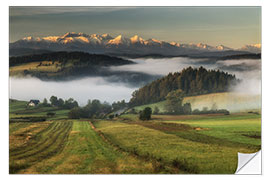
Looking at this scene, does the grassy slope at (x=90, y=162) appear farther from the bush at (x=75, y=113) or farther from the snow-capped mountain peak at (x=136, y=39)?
the snow-capped mountain peak at (x=136, y=39)

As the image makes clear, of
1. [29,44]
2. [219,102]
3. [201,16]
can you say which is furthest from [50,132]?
[201,16]

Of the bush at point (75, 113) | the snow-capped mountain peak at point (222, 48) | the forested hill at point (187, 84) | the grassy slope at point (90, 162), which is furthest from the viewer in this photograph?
the snow-capped mountain peak at point (222, 48)

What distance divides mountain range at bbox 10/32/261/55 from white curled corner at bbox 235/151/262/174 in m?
3.87

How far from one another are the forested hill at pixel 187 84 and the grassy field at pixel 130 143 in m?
0.83

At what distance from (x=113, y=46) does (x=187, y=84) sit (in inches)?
128

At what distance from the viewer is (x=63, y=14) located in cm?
1065

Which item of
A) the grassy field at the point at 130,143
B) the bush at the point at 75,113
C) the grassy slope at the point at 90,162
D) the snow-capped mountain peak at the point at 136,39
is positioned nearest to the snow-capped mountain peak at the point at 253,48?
the grassy field at the point at 130,143

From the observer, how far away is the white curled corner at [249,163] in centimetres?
994

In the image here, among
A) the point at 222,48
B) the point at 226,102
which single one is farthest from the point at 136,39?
the point at 226,102

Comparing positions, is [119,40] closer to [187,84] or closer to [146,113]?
[146,113]

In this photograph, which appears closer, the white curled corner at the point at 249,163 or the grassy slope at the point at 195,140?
the grassy slope at the point at 195,140

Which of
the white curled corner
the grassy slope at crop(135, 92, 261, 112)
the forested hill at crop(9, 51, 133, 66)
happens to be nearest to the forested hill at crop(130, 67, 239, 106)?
the grassy slope at crop(135, 92, 261, 112)

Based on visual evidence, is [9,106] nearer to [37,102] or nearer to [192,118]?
[37,102]

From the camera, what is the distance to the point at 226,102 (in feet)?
35.9
